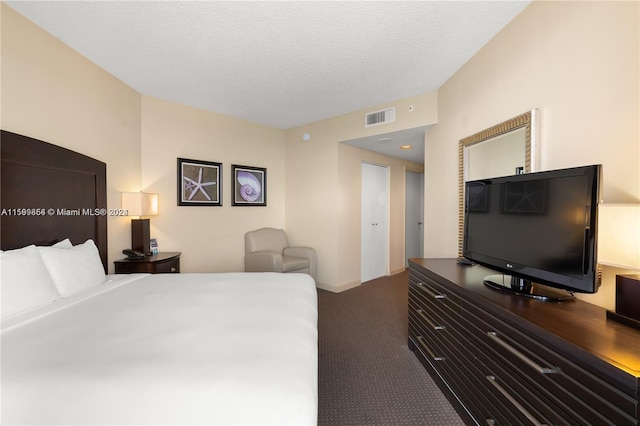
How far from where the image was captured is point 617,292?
1115mm

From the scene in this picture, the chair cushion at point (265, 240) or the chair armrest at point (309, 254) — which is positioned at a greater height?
the chair cushion at point (265, 240)

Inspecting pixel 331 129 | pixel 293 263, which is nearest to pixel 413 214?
pixel 331 129

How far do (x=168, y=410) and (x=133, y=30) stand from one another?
2692mm

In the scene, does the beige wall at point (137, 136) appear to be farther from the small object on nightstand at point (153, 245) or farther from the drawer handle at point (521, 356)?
the drawer handle at point (521, 356)

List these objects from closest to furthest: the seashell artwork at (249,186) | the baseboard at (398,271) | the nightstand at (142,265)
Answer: the nightstand at (142,265)
the seashell artwork at (249,186)
the baseboard at (398,271)

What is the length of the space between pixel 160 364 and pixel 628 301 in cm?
190

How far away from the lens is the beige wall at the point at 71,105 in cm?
193

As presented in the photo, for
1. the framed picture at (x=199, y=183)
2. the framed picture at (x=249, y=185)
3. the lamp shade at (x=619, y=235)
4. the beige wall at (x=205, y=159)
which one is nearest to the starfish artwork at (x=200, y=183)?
the framed picture at (x=199, y=183)

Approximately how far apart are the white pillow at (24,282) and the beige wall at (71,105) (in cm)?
101

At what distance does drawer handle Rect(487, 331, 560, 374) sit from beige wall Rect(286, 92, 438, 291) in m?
2.98

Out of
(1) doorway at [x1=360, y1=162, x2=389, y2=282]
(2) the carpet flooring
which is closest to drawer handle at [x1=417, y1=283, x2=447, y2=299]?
(2) the carpet flooring

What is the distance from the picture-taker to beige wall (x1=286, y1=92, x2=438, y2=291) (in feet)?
14.0

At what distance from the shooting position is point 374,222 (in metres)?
5.03

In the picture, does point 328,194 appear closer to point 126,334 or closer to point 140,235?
point 140,235
